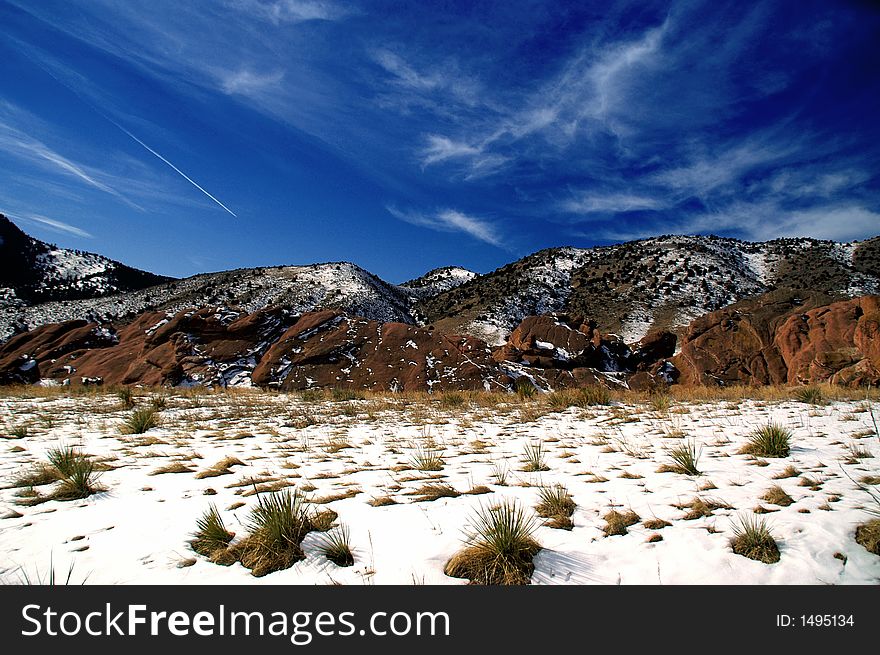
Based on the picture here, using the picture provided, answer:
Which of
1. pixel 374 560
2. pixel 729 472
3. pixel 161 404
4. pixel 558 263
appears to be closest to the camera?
pixel 374 560

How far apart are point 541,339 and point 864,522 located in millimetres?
19247

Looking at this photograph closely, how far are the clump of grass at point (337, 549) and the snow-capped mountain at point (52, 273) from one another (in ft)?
295

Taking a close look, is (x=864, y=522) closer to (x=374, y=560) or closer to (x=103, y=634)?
(x=374, y=560)

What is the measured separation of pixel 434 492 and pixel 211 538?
2.03 meters

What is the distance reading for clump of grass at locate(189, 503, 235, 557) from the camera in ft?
9.89

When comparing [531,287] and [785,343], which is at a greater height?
[531,287]

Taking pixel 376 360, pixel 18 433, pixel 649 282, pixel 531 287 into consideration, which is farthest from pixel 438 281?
pixel 18 433

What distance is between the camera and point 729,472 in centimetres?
466

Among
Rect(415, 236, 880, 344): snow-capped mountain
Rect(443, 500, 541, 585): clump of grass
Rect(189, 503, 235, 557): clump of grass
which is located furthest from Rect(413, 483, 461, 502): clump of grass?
Rect(415, 236, 880, 344): snow-capped mountain

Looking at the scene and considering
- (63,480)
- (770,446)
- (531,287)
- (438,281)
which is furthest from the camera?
(438,281)

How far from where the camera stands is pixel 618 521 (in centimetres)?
322

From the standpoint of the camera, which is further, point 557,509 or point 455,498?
point 455,498

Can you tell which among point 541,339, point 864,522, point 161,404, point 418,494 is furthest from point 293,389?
point 864,522

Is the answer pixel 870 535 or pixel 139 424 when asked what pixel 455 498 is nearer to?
pixel 870 535
